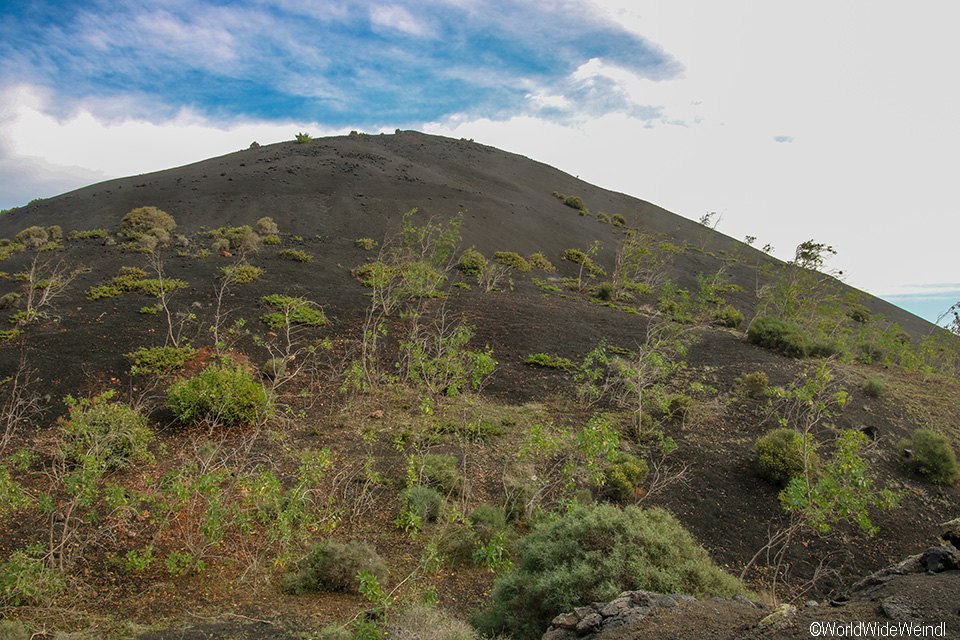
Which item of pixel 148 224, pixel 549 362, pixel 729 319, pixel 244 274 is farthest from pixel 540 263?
pixel 148 224

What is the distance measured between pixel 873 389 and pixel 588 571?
1358 cm

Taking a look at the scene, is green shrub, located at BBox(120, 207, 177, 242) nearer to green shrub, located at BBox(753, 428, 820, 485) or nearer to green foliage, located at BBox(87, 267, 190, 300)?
green foliage, located at BBox(87, 267, 190, 300)

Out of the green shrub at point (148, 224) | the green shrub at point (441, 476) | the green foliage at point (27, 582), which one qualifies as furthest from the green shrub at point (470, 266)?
the green foliage at point (27, 582)

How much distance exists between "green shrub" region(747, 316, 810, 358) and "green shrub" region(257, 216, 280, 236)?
25.0 metres

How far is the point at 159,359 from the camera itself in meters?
12.1

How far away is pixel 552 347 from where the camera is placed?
16.4m

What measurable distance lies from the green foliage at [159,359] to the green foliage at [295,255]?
41.8ft

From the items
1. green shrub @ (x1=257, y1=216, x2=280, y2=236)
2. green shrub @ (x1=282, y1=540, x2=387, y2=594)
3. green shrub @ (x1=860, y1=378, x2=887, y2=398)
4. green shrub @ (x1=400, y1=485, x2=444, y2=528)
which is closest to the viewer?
green shrub @ (x1=282, y1=540, x2=387, y2=594)

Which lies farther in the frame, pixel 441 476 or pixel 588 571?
pixel 441 476

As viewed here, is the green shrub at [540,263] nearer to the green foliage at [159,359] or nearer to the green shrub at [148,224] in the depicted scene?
the green shrub at [148,224]

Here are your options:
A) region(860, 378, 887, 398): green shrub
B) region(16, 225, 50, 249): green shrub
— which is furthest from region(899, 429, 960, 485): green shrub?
region(16, 225, 50, 249): green shrub

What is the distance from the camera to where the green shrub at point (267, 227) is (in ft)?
98.8

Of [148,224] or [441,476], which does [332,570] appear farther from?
[148,224]

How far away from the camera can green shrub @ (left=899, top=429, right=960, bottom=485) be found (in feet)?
33.4
